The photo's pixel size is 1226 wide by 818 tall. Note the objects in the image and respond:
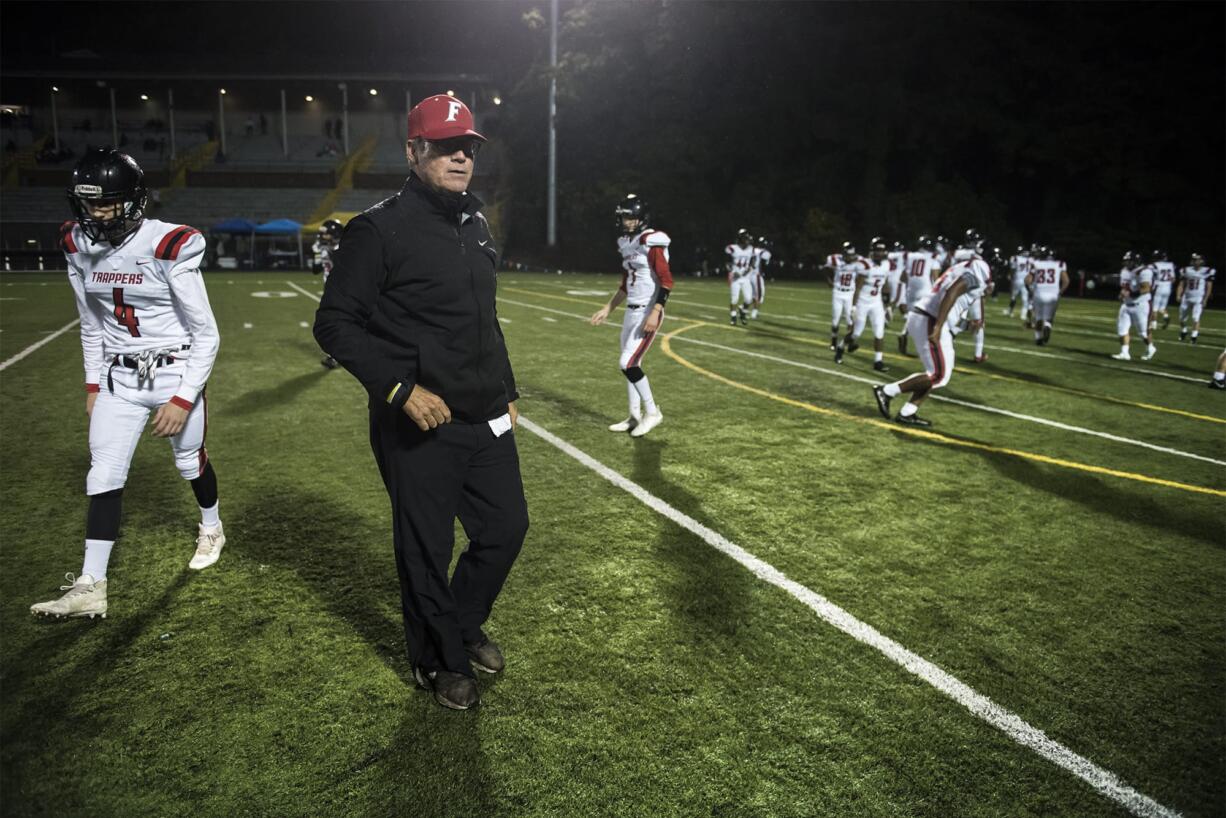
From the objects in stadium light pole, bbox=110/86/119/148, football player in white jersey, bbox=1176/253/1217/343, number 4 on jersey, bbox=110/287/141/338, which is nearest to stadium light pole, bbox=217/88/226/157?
stadium light pole, bbox=110/86/119/148

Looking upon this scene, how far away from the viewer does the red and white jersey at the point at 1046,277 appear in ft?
54.2

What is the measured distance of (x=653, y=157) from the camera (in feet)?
160

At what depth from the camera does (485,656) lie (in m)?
3.65

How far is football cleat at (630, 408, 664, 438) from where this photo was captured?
26.5 ft

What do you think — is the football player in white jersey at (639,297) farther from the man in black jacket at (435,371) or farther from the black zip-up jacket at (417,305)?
the black zip-up jacket at (417,305)

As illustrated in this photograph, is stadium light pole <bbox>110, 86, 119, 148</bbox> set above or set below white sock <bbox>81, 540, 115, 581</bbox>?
above

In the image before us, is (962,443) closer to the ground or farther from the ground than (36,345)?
closer to the ground

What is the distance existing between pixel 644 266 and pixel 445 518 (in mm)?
5357

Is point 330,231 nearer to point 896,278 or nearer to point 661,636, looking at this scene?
point 661,636

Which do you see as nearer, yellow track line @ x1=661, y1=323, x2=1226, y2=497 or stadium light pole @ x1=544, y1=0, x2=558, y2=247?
yellow track line @ x1=661, y1=323, x2=1226, y2=497

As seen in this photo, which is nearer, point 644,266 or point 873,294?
point 644,266

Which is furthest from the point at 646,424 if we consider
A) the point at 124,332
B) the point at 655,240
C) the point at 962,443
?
the point at 124,332

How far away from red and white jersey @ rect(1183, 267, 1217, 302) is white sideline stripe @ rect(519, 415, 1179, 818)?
19.1 metres

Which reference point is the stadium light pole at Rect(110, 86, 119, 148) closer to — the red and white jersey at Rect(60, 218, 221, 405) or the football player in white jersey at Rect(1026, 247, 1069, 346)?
the football player in white jersey at Rect(1026, 247, 1069, 346)
